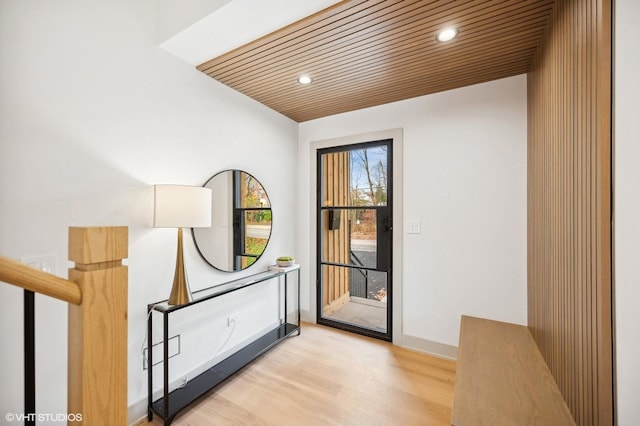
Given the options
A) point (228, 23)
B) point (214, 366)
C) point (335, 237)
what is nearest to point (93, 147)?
point (228, 23)

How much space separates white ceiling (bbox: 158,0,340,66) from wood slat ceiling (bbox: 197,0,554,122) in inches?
2.2

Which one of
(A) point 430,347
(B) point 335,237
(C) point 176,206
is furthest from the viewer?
(B) point 335,237

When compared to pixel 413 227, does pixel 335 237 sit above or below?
below

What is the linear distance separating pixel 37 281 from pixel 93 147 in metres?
1.28

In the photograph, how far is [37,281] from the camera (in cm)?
59

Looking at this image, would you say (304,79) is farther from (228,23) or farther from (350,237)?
(350,237)

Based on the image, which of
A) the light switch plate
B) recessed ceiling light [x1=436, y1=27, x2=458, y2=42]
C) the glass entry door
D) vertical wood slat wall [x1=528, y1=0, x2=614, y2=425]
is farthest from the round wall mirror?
vertical wood slat wall [x1=528, y1=0, x2=614, y2=425]

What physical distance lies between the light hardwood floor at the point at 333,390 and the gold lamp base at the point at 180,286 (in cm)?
76

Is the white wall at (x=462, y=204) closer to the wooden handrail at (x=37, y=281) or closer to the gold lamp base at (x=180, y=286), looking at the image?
the gold lamp base at (x=180, y=286)

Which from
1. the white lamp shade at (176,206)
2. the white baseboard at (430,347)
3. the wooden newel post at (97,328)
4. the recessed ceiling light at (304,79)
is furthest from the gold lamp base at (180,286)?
the white baseboard at (430,347)

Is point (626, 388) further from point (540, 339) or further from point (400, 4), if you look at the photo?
point (400, 4)

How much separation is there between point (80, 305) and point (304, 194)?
268 cm

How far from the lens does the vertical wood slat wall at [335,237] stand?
3.14 metres

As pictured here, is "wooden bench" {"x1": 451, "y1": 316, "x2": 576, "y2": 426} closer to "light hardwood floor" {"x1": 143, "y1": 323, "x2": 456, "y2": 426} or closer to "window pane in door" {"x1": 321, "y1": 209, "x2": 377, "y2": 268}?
"light hardwood floor" {"x1": 143, "y1": 323, "x2": 456, "y2": 426}
